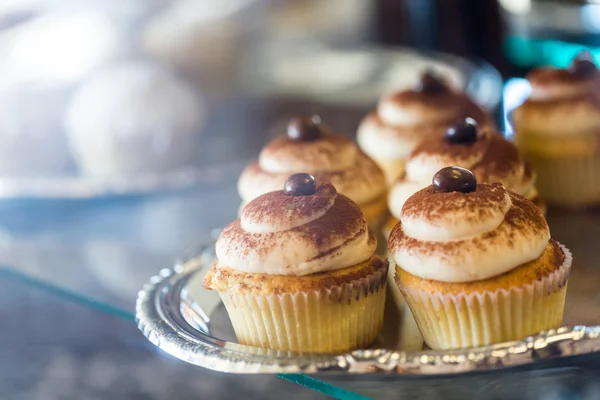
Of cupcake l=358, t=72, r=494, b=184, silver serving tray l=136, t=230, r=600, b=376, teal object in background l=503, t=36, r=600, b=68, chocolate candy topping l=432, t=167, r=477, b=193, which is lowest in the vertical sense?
teal object in background l=503, t=36, r=600, b=68

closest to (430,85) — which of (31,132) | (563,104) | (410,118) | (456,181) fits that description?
(410,118)

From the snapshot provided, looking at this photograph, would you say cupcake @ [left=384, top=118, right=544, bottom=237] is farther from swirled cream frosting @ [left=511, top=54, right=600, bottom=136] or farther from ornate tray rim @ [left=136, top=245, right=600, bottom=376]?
ornate tray rim @ [left=136, top=245, right=600, bottom=376]

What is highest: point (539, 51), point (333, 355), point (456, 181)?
point (456, 181)

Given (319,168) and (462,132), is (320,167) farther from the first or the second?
(462,132)

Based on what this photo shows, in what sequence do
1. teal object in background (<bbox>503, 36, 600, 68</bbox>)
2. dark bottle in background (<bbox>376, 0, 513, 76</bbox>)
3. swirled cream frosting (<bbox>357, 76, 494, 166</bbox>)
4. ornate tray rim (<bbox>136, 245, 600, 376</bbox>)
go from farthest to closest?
dark bottle in background (<bbox>376, 0, 513, 76</bbox>) → teal object in background (<bbox>503, 36, 600, 68</bbox>) → swirled cream frosting (<bbox>357, 76, 494, 166</bbox>) → ornate tray rim (<bbox>136, 245, 600, 376</bbox>)

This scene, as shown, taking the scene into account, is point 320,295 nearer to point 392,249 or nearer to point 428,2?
point 392,249

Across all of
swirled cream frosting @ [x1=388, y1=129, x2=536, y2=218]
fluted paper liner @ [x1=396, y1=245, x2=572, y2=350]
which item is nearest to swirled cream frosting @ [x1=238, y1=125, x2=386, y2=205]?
swirled cream frosting @ [x1=388, y1=129, x2=536, y2=218]

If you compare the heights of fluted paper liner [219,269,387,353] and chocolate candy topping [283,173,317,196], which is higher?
chocolate candy topping [283,173,317,196]

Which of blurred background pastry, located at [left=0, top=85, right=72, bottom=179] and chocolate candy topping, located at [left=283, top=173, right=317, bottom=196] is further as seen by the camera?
blurred background pastry, located at [left=0, top=85, right=72, bottom=179]
